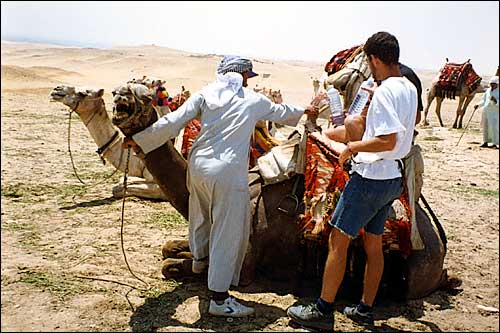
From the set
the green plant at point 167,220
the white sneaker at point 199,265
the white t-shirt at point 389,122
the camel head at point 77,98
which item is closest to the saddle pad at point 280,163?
the white sneaker at point 199,265

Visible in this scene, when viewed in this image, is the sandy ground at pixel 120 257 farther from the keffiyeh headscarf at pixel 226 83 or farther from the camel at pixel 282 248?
the keffiyeh headscarf at pixel 226 83

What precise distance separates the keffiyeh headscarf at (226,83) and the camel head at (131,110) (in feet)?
1.57

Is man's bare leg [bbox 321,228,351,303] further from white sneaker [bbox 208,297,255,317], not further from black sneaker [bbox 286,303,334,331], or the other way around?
white sneaker [bbox 208,297,255,317]

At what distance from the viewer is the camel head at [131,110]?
15.0 feet

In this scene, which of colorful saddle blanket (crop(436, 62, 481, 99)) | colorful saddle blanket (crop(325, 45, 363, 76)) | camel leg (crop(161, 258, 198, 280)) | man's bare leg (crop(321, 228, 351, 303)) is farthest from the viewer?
colorful saddle blanket (crop(436, 62, 481, 99))

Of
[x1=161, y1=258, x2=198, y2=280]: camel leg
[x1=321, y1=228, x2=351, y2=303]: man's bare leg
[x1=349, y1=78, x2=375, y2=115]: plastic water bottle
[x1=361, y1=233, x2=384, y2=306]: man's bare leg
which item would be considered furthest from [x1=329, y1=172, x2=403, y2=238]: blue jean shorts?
[x1=161, y1=258, x2=198, y2=280]: camel leg

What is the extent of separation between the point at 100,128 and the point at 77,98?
47 centimetres

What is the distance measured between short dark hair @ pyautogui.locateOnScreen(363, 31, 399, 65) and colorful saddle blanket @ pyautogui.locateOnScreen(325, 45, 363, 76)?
132 cm

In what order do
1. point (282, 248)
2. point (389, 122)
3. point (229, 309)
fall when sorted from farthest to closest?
1. point (282, 248)
2. point (229, 309)
3. point (389, 122)

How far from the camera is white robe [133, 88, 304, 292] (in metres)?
4.40

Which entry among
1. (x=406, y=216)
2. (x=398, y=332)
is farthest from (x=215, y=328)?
(x=406, y=216)

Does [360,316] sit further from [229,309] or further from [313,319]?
[229,309]

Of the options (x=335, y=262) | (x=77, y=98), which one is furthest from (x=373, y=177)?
(x=77, y=98)

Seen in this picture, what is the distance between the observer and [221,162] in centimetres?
438
